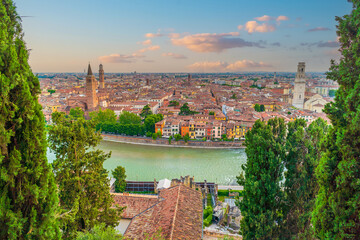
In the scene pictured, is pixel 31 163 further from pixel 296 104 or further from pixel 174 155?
pixel 296 104

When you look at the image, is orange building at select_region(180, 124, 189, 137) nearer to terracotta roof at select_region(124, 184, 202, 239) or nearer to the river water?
the river water

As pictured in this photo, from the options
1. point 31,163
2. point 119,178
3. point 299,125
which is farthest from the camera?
point 119,178

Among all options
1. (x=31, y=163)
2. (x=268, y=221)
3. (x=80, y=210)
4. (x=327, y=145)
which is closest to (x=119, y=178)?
(x=80, y=210)

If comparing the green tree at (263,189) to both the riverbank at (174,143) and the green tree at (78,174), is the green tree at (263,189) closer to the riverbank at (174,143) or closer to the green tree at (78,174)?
the green tree at (78,174)

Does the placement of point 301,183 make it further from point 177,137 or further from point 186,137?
point 177,137

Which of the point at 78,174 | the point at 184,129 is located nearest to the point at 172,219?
the point at 78,174

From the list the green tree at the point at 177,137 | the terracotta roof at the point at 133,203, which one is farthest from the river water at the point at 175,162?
the terracotta roof at the point at 133,203

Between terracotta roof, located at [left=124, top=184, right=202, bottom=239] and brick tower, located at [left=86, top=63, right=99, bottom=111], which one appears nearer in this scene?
terracotta roof, located at [left=124, top=184, right=202, bottom=239]

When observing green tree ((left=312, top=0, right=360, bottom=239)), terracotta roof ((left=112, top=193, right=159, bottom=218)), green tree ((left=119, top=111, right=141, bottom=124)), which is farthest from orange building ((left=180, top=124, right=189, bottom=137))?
green tree ((left=312, top=0, right=360, bottom=239))
